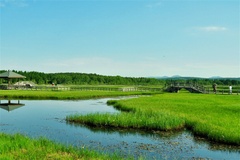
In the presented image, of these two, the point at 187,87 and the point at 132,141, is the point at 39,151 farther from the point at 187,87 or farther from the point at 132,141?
the point at 187,87

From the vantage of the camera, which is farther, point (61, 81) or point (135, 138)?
point (61, 81)

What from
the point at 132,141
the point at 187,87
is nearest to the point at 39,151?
the point at 132,141

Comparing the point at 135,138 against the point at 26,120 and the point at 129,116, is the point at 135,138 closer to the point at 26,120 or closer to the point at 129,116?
the point at 129,116

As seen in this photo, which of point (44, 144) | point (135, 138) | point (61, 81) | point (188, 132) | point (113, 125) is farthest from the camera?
point (61, 81)

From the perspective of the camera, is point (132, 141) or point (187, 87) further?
point (187, 87)

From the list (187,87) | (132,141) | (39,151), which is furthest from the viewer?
(187,87)

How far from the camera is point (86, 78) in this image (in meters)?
140

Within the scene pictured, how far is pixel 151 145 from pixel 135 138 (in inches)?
76.9

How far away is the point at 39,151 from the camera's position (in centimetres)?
1202

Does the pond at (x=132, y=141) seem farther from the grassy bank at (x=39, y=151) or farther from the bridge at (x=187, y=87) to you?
the bridge at (x=187, y=87)

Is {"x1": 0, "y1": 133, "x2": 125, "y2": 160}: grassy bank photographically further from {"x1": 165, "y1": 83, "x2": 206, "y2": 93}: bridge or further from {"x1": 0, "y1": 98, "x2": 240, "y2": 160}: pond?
{"x1": 165, "y1": 83, "x2": 206, "y2": 93}: bridge

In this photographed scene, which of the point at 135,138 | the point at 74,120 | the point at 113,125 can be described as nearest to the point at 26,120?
the point at 74,120

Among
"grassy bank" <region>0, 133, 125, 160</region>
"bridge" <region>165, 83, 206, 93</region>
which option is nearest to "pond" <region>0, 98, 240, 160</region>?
"grassy bank" <region>0, 133, 125, 160</region>

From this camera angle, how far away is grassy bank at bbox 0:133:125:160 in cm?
1127
